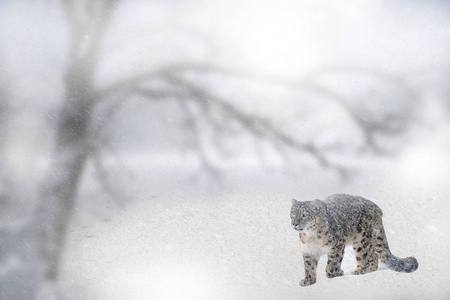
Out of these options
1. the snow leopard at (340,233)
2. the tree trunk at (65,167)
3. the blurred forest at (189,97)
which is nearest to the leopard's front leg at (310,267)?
the snow leopard at (340,233)

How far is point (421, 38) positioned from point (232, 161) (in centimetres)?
80

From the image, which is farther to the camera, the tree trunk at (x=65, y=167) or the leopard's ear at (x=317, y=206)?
the tree trunk at (x=65, y=167)

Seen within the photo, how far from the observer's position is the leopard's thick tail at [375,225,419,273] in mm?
1668

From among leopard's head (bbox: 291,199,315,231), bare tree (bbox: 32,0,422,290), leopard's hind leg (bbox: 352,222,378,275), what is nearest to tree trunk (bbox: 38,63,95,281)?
bare tree (bbox: 32,0,422,290)

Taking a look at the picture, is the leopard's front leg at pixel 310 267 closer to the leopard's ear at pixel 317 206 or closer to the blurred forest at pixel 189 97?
the leopard's ear at pixel 317 206

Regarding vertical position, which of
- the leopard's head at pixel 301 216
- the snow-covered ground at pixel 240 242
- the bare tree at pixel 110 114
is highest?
the bare tree at pixel 110 114

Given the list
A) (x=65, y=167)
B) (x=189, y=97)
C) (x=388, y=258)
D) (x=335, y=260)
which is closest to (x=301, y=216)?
(x=335, y=260)

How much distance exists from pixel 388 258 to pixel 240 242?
0.45 m

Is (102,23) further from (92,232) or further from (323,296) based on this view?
(323,296)

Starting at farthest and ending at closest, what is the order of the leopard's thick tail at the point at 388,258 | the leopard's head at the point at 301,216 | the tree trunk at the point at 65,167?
the tree trunk at the point at 65,167
the leopard's thick tail at the point at 388,258
the leopard's head at the point at 301,216

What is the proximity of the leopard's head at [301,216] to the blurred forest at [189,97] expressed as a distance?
398 mm

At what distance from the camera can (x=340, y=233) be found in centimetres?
157

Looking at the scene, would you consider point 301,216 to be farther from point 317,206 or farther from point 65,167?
point 65,167

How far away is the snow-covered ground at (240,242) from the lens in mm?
1753
